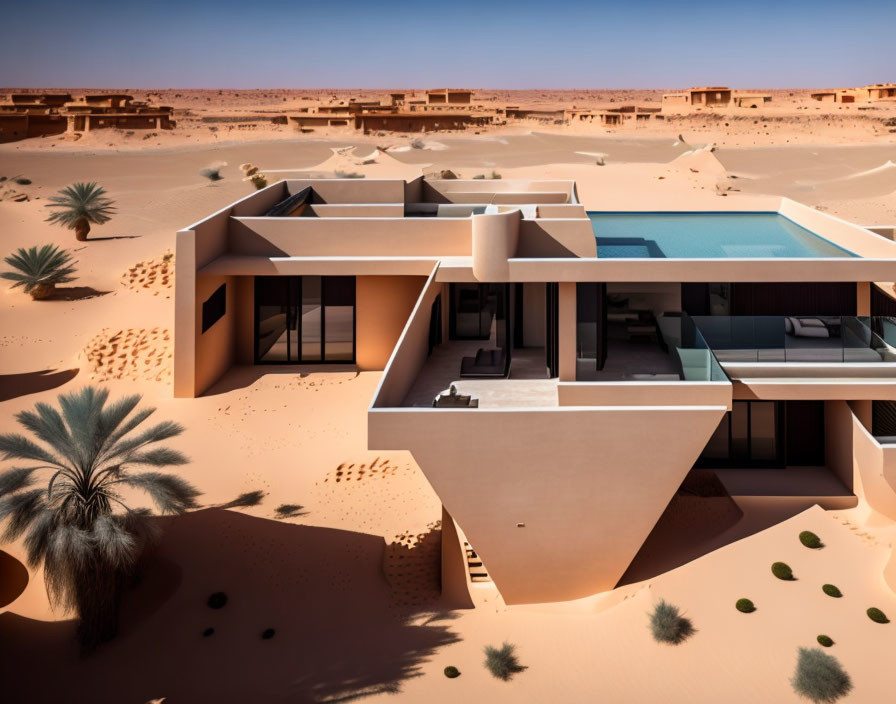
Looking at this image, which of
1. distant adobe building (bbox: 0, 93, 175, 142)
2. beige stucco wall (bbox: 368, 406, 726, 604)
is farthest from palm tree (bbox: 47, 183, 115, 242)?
distant adobe building (bbox: 0, 93, 175, 142)

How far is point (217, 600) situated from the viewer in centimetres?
1453

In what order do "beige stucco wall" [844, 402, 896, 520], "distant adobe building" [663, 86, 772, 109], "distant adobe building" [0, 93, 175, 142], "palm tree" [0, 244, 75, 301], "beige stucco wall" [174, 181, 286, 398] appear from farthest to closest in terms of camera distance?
"distant adobe building" [663, 86, 772, 109]
"distant adobe building" [0, 93, 175, 142]
"palm tree" [0, 244, 75, 301]
"beige stucco wall" [174, 181, 286, 398]
"beige stucco wall" [844, 402, 896, 520]

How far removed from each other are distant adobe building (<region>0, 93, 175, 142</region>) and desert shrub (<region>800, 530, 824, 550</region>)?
75242 millimetres

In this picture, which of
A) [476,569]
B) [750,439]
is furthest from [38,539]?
Answer: [750,439]

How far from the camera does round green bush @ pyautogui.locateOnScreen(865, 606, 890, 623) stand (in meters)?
13.1

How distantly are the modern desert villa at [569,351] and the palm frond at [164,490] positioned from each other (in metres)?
3.89

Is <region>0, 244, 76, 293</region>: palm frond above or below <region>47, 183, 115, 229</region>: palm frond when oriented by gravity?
below

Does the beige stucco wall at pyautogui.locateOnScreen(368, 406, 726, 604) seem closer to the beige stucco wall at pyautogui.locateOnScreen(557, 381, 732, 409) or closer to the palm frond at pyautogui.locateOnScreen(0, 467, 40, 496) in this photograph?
the beige stucco wall at pyautogui.locateOnScreen(557, 381, 732, 409)

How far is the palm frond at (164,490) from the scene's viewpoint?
45.3ft

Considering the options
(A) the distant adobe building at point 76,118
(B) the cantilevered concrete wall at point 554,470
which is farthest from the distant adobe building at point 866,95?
(B) the cantilevered concrete wall at point 554,470

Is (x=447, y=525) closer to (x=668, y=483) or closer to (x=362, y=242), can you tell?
(x=668, y=483)

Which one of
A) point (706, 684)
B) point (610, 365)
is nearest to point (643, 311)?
point (610, 365)

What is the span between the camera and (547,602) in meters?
14.4

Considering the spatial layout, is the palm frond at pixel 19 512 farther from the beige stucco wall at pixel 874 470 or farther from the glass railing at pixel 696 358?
the beige stucco wall at pixel 874 470
